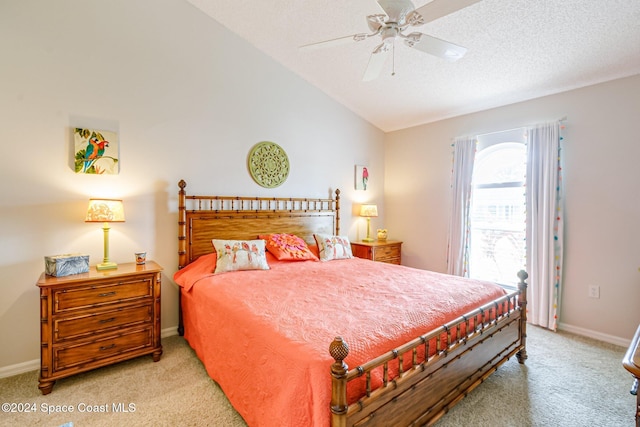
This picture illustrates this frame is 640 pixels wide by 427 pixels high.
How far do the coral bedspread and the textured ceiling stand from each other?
2.27 m

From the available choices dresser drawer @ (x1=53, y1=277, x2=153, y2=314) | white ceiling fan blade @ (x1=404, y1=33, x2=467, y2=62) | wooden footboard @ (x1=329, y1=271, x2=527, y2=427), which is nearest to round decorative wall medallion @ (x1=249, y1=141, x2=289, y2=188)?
dresser drawer @ (x1=53, y1=277, x2=153, y2=314)

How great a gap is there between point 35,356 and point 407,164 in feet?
16.3

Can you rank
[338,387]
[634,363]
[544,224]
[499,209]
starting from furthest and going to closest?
1. [499,209]
2. [544,224]
3. [338,387]
4. [634,363]

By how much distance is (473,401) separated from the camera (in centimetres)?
210

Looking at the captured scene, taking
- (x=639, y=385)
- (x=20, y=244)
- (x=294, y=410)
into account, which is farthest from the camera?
(x=20, y=244)

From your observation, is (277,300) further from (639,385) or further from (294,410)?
(639,385)

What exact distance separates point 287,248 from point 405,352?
219cm

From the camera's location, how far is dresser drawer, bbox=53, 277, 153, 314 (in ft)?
7.30

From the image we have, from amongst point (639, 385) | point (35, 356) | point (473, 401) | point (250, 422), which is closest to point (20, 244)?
point (35, 356)

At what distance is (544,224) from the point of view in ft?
11.1

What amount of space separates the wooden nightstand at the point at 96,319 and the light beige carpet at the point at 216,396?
0.16 metres

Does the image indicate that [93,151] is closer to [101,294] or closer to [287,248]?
[101,294]

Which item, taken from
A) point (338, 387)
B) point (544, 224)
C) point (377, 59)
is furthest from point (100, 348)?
point (544, 224)

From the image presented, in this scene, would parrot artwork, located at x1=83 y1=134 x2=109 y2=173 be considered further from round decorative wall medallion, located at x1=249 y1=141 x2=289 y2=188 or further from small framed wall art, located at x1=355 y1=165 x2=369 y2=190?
small framed wall art, located at x1=355 y1=165 x2=369 y2=190
